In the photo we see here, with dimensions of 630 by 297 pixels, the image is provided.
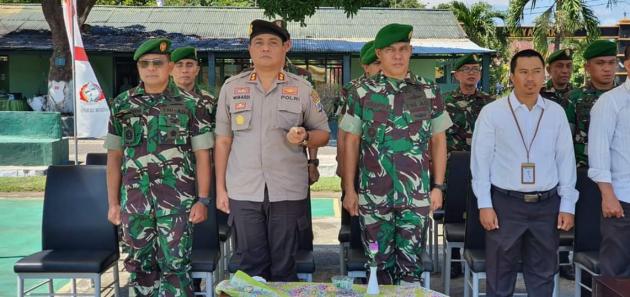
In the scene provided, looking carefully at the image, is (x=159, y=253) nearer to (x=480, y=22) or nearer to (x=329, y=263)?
(x=329, y=263)

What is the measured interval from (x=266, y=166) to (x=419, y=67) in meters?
16.4

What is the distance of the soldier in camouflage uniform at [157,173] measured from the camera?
306 centimetres

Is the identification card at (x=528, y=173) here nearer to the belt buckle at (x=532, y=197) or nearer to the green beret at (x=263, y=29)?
the belt buckle at (x=532, y=197)

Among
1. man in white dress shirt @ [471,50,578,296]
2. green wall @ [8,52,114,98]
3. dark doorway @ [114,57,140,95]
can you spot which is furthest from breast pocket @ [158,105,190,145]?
green wall @ [8,52,114,98]

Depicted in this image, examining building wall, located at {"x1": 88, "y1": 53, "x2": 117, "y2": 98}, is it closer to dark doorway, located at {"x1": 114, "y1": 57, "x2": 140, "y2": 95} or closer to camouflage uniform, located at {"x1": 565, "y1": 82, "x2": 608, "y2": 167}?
dark doorway, located at {"x1": 114, "y1": 57, "x2": 140, "y2": 95}

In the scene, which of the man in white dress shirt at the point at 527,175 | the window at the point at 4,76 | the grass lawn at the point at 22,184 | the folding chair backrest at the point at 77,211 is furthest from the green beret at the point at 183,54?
the window at the point at 4,76

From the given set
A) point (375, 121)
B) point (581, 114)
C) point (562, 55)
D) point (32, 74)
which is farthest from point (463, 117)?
point (32, 74)

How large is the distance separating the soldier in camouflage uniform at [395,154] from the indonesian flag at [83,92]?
8.25ft

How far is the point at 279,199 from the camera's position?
10.0 feet

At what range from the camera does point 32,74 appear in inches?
748

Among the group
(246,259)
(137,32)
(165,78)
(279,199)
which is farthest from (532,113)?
(137,32)

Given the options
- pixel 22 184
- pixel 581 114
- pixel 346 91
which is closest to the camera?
pixel 346 91

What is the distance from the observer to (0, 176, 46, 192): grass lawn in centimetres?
808

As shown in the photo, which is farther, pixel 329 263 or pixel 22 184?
pixel 22 184
